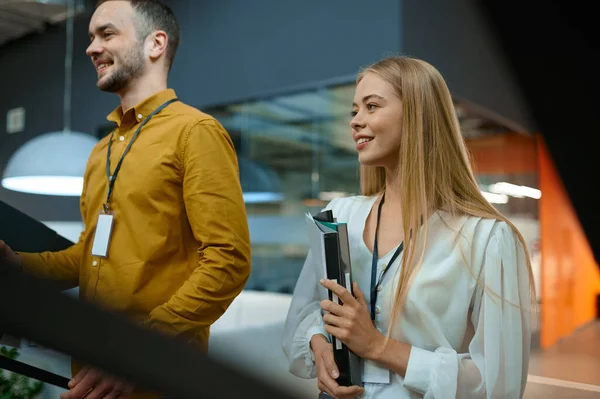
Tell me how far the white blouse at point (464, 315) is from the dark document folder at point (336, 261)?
7 centimetres

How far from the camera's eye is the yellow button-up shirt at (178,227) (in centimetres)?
117

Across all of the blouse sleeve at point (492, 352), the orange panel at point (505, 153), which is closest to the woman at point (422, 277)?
the blouse sleeve at point (492, 352)

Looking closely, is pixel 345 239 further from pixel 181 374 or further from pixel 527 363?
pixel 181 374

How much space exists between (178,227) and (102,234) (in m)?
0.17

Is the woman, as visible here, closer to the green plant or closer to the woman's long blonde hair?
the woman's long blonde hair

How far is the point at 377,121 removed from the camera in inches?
45.8

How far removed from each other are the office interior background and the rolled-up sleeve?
2531 mm

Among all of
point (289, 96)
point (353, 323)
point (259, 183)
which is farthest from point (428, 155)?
point (289, 96)

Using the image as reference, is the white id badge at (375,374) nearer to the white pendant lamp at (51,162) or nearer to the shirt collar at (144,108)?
the shirt collar at (144,108)

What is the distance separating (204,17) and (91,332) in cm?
500

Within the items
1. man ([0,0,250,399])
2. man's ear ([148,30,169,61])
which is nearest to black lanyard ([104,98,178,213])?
man ([0,0,250,399])

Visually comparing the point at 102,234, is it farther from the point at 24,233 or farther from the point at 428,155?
the point at 428,155

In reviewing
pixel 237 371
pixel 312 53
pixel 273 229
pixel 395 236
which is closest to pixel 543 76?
pixel 312 53

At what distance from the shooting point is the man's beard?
129 centimetres
